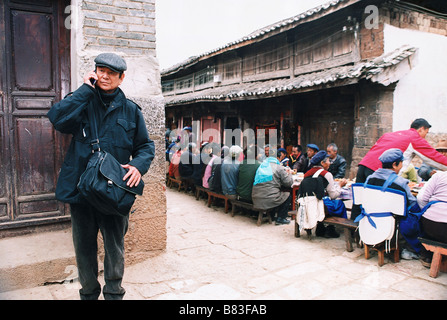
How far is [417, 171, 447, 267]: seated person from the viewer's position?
13.2 feet

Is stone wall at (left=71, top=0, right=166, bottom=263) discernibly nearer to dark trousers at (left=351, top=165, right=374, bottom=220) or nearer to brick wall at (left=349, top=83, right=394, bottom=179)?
dark trousers at (left=351, top=165, right=374, bottom=220)

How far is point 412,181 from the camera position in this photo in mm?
6074

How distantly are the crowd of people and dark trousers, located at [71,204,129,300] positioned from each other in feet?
11.5

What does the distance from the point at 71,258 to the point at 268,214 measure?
405 cm

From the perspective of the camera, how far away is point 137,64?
4035 millimetres

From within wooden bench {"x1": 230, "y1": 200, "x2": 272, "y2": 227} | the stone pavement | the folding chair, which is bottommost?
the stone pavement

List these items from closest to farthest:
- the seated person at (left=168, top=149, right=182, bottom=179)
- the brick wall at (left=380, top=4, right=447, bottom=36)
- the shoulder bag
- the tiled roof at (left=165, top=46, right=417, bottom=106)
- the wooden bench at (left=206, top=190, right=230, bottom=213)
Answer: the shoulder bag < the tiled roof at (left=165, top=46, right=417, bottom=106) < the wooden bench at (left=206, top=190, right=230, bottom=213) < the brick wall at (left=380, top=4, right=447, bottom=36) < the seated person at (left=168, top=149, right=182, bottom=179)

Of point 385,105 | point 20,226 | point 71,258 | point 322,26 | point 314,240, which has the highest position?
point 322,26

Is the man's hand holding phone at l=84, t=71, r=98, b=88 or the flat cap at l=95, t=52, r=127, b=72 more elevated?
the flat cap at l=95, t=52, r=127, b=72

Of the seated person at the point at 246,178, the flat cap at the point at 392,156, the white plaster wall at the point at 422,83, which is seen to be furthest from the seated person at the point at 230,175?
the white plaster wall at the point at 422,83

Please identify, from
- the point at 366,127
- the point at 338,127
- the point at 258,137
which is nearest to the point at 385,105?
the point at 366,127

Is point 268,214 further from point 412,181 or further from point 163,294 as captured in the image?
point 163,294

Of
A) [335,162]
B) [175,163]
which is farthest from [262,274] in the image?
[175,163]

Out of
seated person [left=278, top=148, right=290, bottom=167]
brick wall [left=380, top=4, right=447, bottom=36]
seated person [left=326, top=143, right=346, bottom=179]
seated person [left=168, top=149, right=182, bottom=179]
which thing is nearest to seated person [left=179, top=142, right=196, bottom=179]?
seated person [left=168, top=149, right=182, bottom=179]
